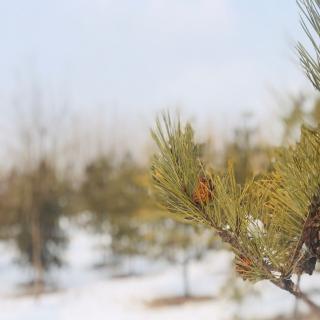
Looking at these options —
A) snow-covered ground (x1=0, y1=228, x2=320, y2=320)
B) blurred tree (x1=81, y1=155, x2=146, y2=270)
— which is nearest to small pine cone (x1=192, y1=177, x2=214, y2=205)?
snow-covered ground (x1=0, y1=228, x2=320, y2=320)

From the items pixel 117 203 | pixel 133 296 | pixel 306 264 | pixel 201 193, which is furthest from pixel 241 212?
pixel 117 203

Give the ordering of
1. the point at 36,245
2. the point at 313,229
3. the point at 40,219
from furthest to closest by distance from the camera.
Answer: the point at 40,219 < the point at 36,245 < the point at 313,229

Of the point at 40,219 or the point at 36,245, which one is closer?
the point at 36,245

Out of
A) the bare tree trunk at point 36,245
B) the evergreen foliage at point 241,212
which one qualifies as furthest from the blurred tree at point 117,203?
the evergreen foliage at point 241,212

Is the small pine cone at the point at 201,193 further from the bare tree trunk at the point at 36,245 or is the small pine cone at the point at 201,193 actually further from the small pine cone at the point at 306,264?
the bare tree trunk at the point at 36,245

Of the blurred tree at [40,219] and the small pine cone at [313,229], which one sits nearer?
the small pine cone at [313,229]

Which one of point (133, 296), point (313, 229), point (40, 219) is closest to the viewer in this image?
point (313, 229)

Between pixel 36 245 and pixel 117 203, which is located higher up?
pixel 117 203

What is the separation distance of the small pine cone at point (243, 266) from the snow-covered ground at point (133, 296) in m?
6.40

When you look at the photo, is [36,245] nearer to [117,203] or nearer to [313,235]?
[117,203]

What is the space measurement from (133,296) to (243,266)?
408 inches

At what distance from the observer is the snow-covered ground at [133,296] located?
29.8 feet

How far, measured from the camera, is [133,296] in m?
11.8

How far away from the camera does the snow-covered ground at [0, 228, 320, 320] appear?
358 inches
